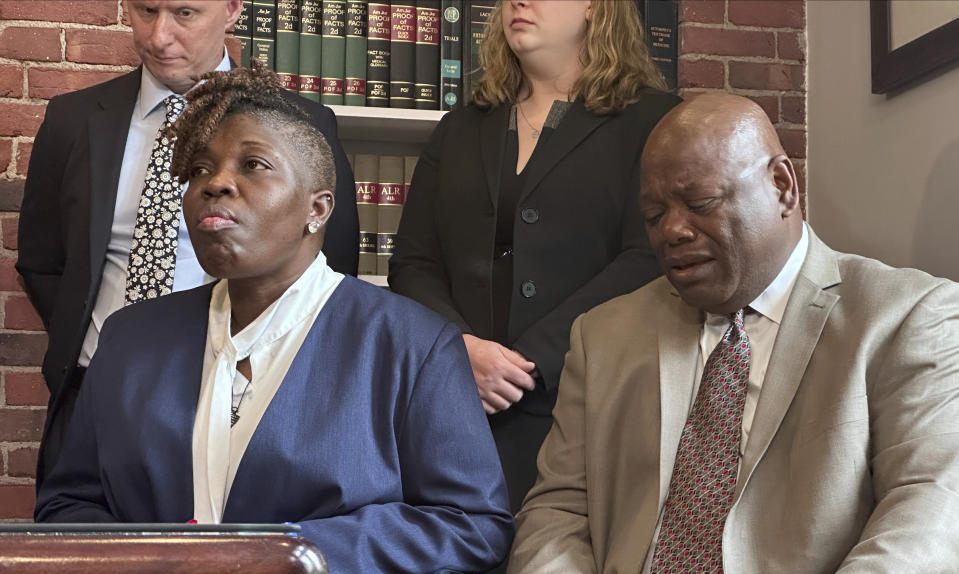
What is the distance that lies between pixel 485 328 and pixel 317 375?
63 cm

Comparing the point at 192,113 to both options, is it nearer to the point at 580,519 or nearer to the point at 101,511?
the point at 101,511

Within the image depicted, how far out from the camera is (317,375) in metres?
1.69

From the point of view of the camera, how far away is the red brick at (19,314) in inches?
116

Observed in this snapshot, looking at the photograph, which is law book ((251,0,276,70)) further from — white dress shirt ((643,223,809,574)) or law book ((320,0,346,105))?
white dress shirt ((643,223,809,574))

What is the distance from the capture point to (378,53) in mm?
3057

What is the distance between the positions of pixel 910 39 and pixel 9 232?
2.27 metres

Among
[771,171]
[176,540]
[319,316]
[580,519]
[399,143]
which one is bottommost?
[580,519]

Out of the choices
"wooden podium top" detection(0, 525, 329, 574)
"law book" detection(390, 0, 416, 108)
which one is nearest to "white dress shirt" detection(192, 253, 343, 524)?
"wooden podium top" detection(0, 525, 329, 574)

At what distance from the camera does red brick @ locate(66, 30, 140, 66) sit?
2973 millimetres

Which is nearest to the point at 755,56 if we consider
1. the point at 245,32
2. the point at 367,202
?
the point at 367,202

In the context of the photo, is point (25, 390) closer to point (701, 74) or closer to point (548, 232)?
point (548, 232)

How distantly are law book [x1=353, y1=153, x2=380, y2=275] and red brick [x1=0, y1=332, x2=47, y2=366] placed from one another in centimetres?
87

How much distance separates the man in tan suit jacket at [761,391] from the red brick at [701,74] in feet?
4.48

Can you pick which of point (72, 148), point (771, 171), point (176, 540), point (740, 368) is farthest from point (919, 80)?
point (176, 540)
